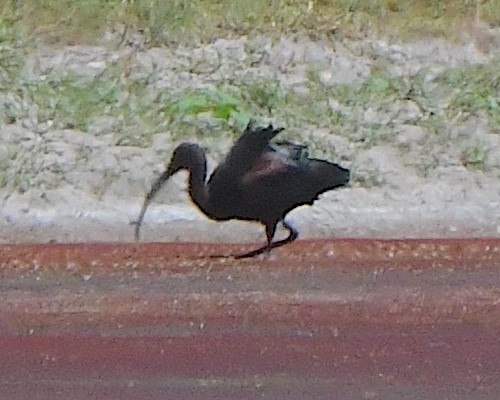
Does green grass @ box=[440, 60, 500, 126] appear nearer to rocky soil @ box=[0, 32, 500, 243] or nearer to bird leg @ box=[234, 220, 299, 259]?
rocky soil @ box=[0, 32, 500, 243]

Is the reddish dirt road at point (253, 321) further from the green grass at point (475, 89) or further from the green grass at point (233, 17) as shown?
the green grass at point (233, 17)

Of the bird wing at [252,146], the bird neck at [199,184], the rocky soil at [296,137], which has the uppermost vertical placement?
the bird wing at [252,146]

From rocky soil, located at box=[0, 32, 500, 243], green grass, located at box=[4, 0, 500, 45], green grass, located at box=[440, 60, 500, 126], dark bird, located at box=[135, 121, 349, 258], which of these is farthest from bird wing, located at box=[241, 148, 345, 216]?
green grass, located at box=[4, 0, 500, 45]

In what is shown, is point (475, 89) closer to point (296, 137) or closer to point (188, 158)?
point (296, 137)

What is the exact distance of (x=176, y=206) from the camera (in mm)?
1592

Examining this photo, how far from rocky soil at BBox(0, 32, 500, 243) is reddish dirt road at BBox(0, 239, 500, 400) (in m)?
0.17

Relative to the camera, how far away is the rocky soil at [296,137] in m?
1.49

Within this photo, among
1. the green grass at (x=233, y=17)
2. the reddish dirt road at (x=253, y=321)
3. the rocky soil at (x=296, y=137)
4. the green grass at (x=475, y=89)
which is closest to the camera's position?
the reddish dirt road at (x=253, y=321)

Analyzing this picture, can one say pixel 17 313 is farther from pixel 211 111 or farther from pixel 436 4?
pixel 436 4

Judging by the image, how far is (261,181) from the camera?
1174mm

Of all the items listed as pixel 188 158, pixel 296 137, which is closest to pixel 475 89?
pixel 296 137

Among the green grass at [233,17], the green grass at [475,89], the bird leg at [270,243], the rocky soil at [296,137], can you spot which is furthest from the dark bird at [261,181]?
the green grass at [233,17]

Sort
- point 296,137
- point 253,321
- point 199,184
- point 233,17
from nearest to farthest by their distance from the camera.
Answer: point 253,321, point 199,184, point 296,137, point 233,17

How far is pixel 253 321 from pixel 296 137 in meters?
0.99
